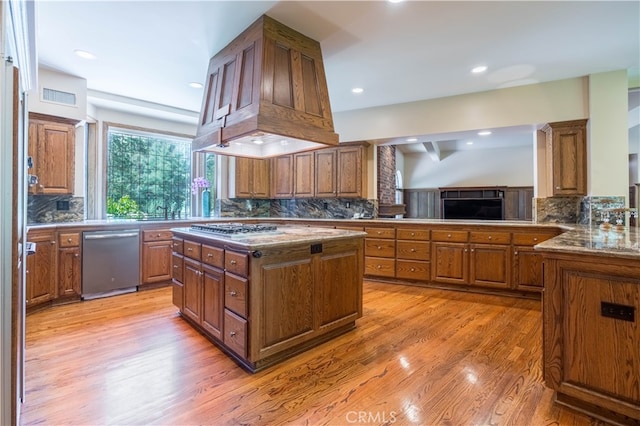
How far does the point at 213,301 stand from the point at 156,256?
7.35ft

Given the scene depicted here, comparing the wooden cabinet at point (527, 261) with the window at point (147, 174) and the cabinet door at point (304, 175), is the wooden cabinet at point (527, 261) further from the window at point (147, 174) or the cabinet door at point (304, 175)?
the window at point (147, 174)

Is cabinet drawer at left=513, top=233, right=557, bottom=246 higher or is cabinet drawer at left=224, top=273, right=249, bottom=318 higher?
cabinet drawer at left=513, top=233, right=557, bottom=246

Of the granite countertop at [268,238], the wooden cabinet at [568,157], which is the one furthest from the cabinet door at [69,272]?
the wooden cabinet at [568,157]

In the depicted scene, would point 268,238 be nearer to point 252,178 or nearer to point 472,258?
point 472,258

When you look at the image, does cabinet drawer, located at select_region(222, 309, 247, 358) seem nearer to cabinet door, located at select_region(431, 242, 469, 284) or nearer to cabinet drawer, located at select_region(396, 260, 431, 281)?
cabinet drawer, located at select_region(396, 260, 431, 281)

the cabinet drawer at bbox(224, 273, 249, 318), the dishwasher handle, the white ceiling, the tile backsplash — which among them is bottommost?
the cabinet drawer at bbox(224, 273, 249, 318)

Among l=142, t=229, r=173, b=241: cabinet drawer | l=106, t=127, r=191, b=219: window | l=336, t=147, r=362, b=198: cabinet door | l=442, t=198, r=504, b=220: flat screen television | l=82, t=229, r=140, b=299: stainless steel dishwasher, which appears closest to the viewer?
l=82, t=229, r=140, b=299: stainless steel dishwasher

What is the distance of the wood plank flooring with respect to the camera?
1730 mm

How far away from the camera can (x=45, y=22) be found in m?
2.78

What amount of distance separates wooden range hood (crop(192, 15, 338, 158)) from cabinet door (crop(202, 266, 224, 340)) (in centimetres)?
116

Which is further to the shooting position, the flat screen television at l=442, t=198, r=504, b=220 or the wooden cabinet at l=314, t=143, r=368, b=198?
the flat screen television at l=442, t=198, r=504, b=220

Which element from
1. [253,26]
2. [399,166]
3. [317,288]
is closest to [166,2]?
[253,26]

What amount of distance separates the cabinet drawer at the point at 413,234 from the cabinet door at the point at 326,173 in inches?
55.1

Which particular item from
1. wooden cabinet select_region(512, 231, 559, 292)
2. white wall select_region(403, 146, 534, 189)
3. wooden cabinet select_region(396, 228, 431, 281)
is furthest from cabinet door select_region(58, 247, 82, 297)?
white wall select_region(403, 146, 534, 189)
